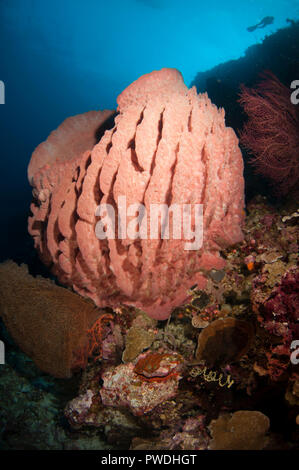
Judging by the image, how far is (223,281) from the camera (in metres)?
2.94

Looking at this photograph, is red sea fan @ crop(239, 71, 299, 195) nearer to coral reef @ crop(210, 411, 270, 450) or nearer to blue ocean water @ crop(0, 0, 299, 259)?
coral reef @ crop(210, 411, 270, 450)

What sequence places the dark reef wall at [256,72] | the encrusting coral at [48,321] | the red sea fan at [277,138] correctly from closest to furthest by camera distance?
the encrusting coral at [48,321], the red sea fan at [277,138], the dark reef wall at [256,72]

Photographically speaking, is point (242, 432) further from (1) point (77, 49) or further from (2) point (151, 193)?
(1) point (77, 49)

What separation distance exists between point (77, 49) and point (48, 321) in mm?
83490

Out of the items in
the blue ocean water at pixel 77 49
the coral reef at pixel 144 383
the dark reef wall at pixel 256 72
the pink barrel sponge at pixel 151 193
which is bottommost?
the coral reef at pixel 144 383

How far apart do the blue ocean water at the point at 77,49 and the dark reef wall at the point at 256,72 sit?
660 inches

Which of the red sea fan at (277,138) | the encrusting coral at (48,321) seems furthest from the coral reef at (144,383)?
the red sea fan at (277,138)

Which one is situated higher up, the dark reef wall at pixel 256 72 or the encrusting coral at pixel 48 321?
the dark reef wall at pixel 256 72

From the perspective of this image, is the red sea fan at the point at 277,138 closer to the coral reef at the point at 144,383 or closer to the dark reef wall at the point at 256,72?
the dark reef wall at the point at 256,72

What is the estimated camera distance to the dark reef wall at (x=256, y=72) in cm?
711

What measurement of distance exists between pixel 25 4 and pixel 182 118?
6284 centimetres

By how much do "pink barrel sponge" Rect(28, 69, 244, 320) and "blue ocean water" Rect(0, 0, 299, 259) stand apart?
17.1 meters

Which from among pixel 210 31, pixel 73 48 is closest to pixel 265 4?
pixel 210 31

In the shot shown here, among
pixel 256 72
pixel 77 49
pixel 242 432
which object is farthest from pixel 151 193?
pixel 77 49
